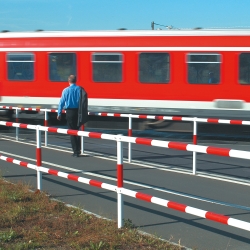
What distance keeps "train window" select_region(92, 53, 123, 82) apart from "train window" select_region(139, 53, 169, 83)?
2.32 ft

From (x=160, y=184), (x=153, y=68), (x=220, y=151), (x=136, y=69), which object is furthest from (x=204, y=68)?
(x=220, y=151)

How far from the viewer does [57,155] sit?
42.4 feet

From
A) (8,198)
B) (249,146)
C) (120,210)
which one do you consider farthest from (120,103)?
(120,210)

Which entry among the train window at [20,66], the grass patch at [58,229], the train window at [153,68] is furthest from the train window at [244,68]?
the grass patch at [58,229]

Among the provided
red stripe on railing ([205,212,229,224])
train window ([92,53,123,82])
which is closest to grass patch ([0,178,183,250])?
red stripe on railing ([205,212,229,224])

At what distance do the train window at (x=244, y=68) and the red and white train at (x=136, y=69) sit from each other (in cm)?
3

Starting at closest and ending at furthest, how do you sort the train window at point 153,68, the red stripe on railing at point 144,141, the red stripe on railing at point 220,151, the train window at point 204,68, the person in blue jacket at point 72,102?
the red stripe on railing at point 220,151
the red stripe on railing at point 144,141
the person in blue jacket at point 72,102
the train window at point 204,68
the train window at point 153,68

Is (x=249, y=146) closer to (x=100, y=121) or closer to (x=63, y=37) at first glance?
(x=100, y=121)

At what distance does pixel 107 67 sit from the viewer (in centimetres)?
1673

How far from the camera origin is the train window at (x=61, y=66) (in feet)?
56.2

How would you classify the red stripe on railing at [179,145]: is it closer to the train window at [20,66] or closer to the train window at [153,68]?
the train window at [153,68]

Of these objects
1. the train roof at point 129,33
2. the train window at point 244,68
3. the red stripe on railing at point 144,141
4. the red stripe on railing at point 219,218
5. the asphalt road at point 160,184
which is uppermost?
the train roof at point 129,33

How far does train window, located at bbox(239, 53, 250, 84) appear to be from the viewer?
15461mm

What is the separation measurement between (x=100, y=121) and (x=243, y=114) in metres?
4.75
